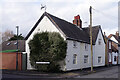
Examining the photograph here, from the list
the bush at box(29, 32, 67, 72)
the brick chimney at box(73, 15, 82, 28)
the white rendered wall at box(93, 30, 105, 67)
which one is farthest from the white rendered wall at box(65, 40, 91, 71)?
the brick chimney at box(73, 15, 82, 28)

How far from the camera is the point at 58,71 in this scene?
19.6m

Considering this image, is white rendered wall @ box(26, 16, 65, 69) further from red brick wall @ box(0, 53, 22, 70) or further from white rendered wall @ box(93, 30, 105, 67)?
white rendered wall @ box(93, 30, 105, 67)

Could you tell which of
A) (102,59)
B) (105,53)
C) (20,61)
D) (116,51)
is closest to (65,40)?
(20,61)

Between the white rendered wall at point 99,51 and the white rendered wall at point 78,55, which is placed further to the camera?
the white rendered wall at point 99,51

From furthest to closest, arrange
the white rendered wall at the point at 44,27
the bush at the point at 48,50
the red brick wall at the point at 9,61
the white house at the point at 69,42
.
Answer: the red brick wall at the point at 9,61 → the white rendered wall at the point at 44,27 → the white house at the point at 69,42 → the bush at the point at 48,50

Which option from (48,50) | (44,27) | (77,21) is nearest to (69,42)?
(48,50)

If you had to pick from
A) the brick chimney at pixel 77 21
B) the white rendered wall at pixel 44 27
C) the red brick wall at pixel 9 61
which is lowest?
the red brick wall at pixel 9 61

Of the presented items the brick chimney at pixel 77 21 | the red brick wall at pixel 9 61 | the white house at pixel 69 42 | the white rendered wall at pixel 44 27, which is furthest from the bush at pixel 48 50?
the brick chimney at pixel 77 21

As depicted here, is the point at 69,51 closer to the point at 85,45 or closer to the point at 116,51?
the point at 85,45

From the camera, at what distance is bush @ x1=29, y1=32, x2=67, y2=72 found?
18859mm

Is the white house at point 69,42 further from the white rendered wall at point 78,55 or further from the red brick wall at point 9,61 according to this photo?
the red brick wall at point 9,61

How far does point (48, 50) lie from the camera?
19.3 meters

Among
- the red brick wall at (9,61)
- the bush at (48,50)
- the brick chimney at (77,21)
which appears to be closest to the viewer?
the bush at (48,50)

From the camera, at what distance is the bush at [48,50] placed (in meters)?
18.9
